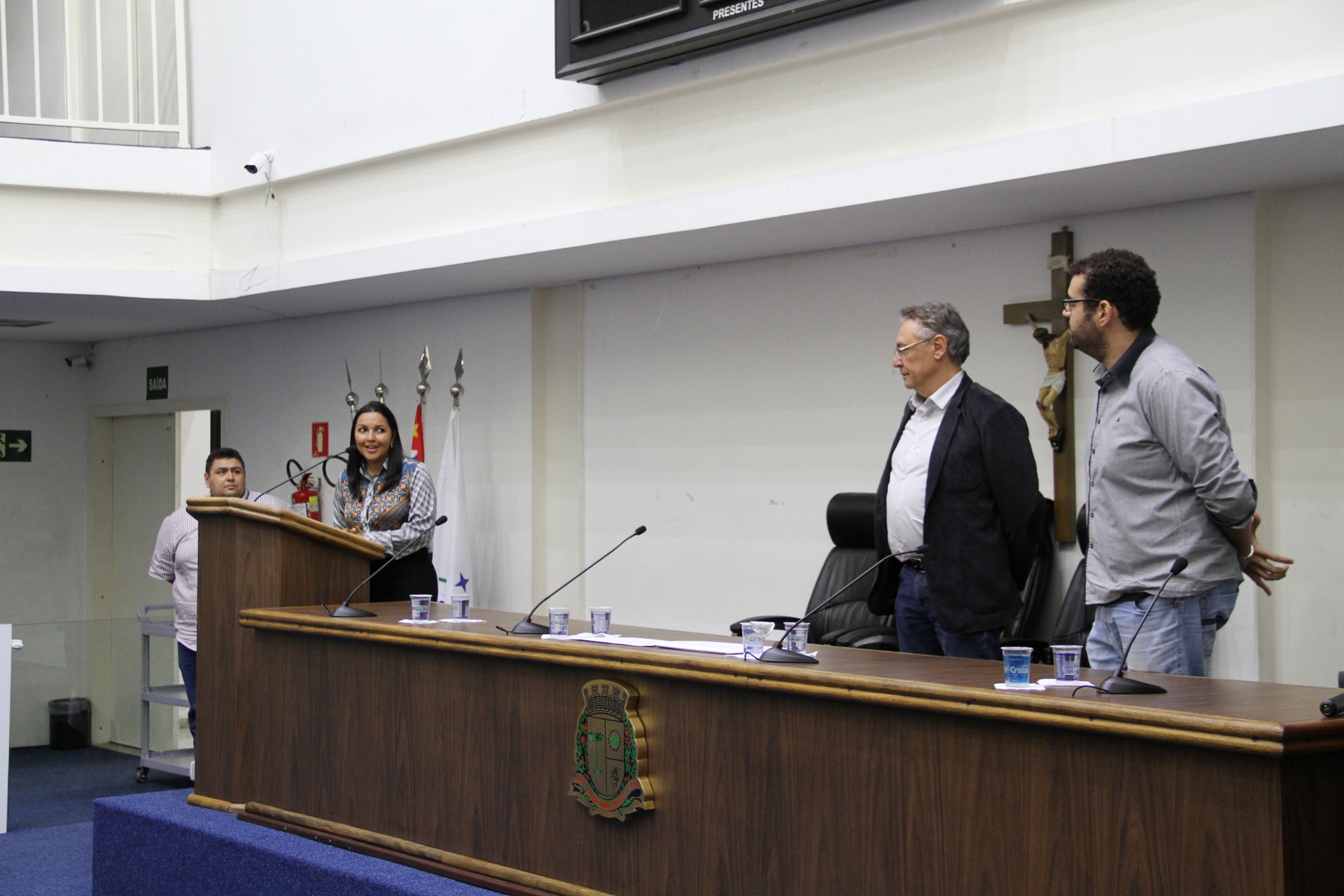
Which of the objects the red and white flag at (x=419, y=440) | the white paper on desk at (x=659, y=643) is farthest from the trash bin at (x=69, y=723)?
the white paper on desk at (x=659, y=643)

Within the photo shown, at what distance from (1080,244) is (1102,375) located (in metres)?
1.61

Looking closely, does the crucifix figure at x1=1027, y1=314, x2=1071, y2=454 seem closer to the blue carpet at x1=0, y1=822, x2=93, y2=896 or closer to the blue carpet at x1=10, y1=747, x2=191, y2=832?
the blue carpet at x1=0, y1=822, x2=93, y2=896

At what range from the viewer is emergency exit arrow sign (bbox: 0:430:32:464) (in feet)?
27.0

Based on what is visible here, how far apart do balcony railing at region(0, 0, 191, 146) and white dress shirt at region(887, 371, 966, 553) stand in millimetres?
4785

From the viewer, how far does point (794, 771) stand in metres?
2.34

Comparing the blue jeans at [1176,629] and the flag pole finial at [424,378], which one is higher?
the flag pole finial at [424,378]

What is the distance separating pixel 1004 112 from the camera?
404cm

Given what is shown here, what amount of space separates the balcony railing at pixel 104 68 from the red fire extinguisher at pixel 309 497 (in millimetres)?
1856

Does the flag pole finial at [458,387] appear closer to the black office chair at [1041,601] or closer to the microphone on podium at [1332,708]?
the black office chair at [1041,601]

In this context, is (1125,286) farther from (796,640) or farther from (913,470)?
(796,640)

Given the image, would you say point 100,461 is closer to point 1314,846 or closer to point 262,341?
point 262,341

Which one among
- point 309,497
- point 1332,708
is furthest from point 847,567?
point 309,497

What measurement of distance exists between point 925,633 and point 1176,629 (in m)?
0.74

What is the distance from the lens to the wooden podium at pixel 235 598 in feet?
11.8
